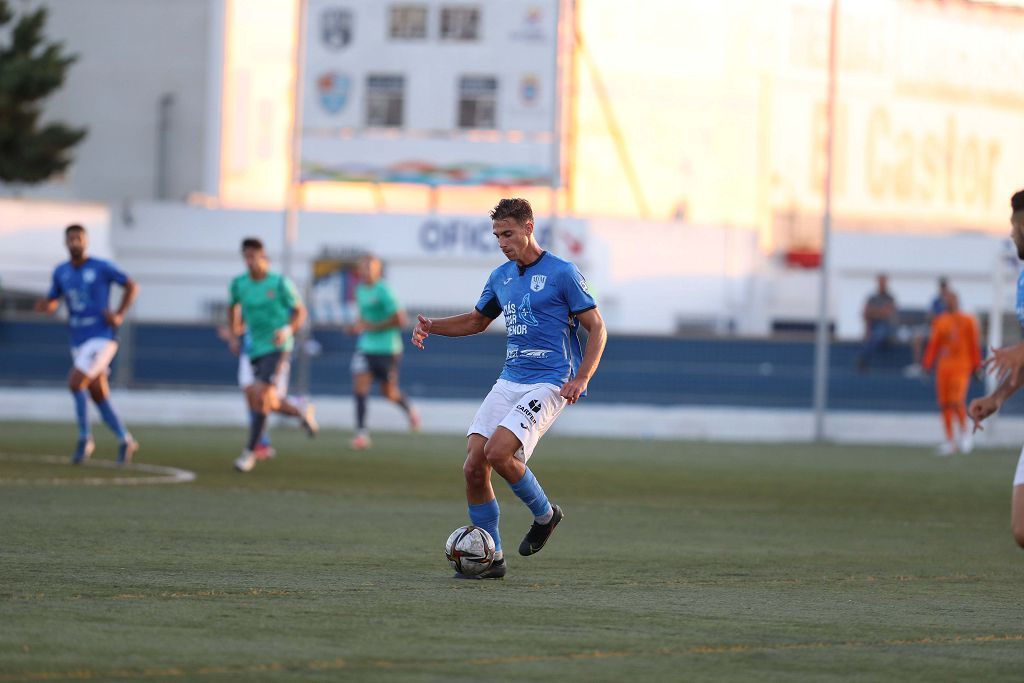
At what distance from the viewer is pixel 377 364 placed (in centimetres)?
2381

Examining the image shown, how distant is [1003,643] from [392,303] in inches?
613

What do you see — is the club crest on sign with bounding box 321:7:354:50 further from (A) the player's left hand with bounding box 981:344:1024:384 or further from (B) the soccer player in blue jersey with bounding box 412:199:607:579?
(A) the player's left hand with bounding box 981:344:1024:384

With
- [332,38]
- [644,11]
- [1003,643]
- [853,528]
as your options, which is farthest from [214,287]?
[1003,643]

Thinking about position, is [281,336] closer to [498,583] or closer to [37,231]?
[498,583]

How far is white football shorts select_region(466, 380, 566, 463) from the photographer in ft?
34.4

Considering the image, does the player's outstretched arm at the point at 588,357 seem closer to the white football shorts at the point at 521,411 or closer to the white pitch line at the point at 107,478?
the white football shorts at the point at 521,411

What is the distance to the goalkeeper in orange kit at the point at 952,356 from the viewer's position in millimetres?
25922

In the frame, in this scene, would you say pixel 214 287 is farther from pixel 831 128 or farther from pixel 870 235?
pixel 870 235

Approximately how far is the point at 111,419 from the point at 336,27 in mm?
19912

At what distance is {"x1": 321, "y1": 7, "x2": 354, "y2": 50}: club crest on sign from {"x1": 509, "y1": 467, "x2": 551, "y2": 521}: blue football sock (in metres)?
27.1

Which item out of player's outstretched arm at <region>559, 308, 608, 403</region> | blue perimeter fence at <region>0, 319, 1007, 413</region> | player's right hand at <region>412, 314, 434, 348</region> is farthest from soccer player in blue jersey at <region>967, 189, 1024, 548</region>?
blue perimeter fence at <region>0, 319, 1007, 413</region>

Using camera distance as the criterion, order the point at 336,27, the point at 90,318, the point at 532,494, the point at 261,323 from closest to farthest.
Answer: the point at 532,494, the point at 90,318, the point at 261,323, the point at 336,27

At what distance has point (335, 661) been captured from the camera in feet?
23.9

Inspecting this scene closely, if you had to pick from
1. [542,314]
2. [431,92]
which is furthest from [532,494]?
[431,92]
